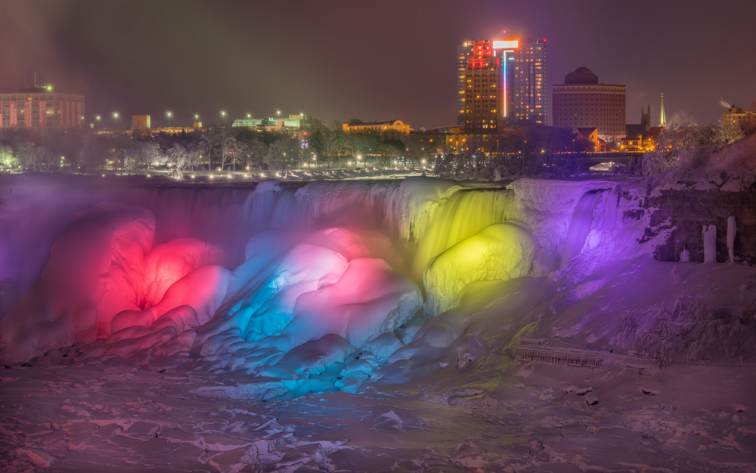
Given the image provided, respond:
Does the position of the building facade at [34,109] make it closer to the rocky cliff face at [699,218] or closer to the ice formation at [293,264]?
the ice formation at [293,264]

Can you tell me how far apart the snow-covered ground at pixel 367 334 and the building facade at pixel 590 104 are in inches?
5937

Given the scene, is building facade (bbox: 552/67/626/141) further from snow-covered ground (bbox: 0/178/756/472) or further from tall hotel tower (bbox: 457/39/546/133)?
snow-covered ground (bbox: 0/178/756/472)

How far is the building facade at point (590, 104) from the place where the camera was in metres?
177

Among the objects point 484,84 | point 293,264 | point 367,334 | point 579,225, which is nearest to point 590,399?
point 579,225

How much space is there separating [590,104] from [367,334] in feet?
528

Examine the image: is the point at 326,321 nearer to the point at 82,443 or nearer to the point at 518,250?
the point at 518,250

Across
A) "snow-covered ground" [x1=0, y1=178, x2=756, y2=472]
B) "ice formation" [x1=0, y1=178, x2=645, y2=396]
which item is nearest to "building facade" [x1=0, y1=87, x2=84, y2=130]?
"snow-covered ground" [x1=0, y1=178, x2=756, y2=472]

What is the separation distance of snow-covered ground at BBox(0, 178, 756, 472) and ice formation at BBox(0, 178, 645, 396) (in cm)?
7

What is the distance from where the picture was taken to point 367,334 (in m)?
→ 24.5

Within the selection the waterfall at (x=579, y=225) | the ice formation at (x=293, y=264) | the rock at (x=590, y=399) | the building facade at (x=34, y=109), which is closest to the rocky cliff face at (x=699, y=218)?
the ice formation at (x=293, y=264)

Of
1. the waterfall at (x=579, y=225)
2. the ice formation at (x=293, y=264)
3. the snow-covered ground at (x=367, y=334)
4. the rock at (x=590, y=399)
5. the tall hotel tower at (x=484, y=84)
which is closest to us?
the snow-covered ground at (x=367, y=334)

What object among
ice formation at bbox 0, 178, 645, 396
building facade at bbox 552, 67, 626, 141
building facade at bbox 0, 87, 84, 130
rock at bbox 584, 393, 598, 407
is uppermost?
building facade at bbox 552, 67, 626, 141

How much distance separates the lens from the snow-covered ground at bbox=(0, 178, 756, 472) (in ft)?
56.0

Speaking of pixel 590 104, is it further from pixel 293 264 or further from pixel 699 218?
pixel 699 218
